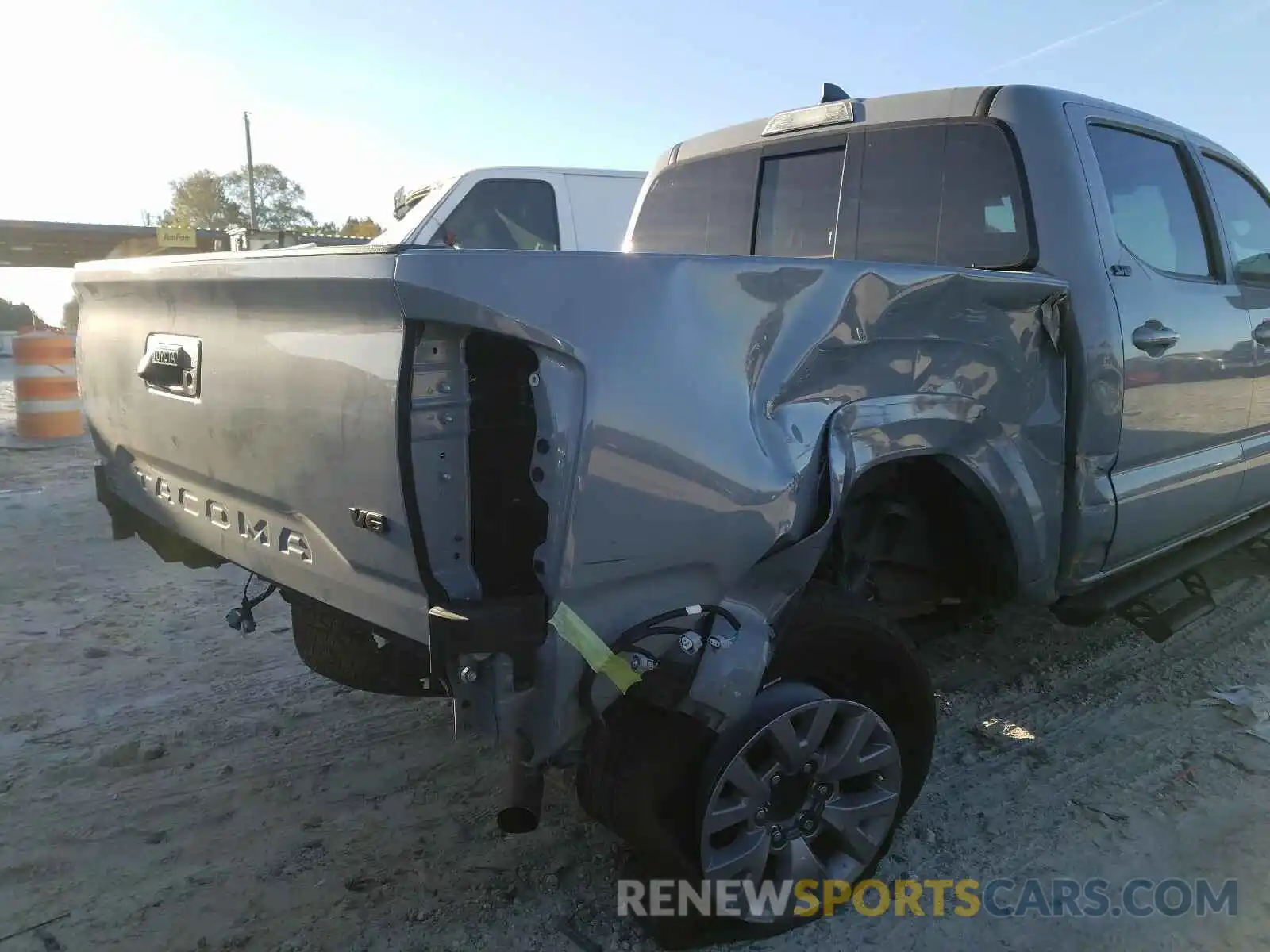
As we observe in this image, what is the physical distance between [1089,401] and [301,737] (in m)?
2.96

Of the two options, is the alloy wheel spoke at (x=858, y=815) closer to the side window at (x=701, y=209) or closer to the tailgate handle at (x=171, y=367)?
the tailgate handle at (x=171, y=367)

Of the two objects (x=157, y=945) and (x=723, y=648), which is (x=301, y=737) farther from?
(x=723, y=648)

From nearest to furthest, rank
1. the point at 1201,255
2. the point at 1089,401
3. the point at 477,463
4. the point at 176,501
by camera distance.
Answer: the point at 477,463 → the point at 176,501 → the point at 1089,401 → the point at 1201,255

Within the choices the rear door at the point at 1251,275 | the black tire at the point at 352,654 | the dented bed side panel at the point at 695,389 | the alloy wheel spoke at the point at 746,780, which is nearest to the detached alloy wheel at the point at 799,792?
the alloy wheel spoke at the point at 746,780

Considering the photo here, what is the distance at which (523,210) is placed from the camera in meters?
7.30

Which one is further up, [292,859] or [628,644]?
[628,644]

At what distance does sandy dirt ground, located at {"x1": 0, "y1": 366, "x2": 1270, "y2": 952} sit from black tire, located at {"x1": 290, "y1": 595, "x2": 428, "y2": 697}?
45 cm

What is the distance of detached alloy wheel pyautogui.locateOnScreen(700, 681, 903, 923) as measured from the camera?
2143mm

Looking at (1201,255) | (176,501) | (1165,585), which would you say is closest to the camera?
(176,501)

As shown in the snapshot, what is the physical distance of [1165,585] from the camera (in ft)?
12.8

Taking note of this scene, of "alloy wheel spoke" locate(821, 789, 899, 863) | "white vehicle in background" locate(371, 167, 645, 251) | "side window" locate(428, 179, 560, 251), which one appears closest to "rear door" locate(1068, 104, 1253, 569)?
"alloy wheel spoke" locate(821, 789, 899, 863)

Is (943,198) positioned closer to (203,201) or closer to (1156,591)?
(1156,591)

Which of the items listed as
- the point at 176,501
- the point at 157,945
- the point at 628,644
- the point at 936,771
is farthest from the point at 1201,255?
the point at 157,945

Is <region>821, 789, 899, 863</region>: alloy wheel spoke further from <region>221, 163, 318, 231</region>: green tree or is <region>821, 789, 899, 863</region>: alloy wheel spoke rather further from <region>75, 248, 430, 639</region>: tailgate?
<region>221, 163, 318, 231</region>: green tree
